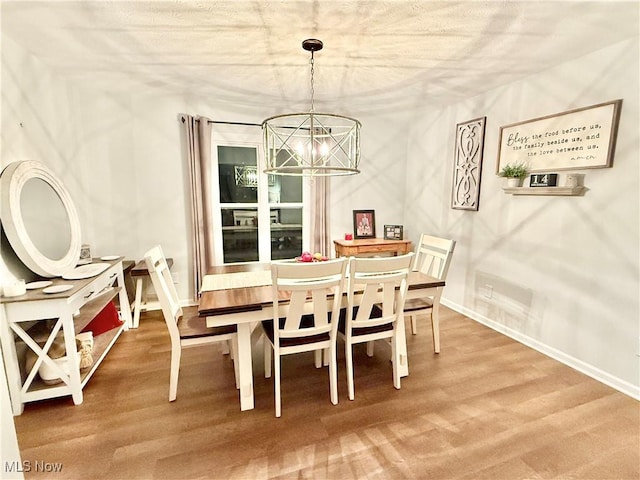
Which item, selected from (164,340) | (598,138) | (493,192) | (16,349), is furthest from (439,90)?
(16,349)

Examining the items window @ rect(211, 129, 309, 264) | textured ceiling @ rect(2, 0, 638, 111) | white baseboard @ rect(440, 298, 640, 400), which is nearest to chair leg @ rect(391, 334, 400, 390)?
white baseboard @ rect(440, 298, 640, 400)

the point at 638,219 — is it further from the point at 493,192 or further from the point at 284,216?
the point at 284,216

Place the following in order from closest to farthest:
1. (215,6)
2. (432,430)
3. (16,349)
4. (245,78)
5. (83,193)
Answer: (215,6), (432,430), (16,349), (245,78), (83,193)

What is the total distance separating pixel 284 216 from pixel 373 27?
2550 mm

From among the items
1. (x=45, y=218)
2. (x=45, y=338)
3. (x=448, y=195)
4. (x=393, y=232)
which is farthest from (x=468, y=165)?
(x=45, y=338)

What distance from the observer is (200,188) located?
3521 mm

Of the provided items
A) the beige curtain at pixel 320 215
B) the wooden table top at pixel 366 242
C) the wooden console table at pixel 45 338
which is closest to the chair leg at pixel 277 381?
the wooden console table at pixel 45 338

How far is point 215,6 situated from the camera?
1695 millimetres

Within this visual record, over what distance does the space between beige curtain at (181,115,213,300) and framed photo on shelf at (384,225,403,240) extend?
7.38ft

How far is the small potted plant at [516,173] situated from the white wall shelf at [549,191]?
0.20 feet

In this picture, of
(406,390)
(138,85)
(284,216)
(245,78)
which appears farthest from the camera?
(284,216)

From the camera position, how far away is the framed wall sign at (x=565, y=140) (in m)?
2.22

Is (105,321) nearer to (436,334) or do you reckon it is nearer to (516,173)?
(436,334)

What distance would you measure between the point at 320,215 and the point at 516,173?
7.09 feet
